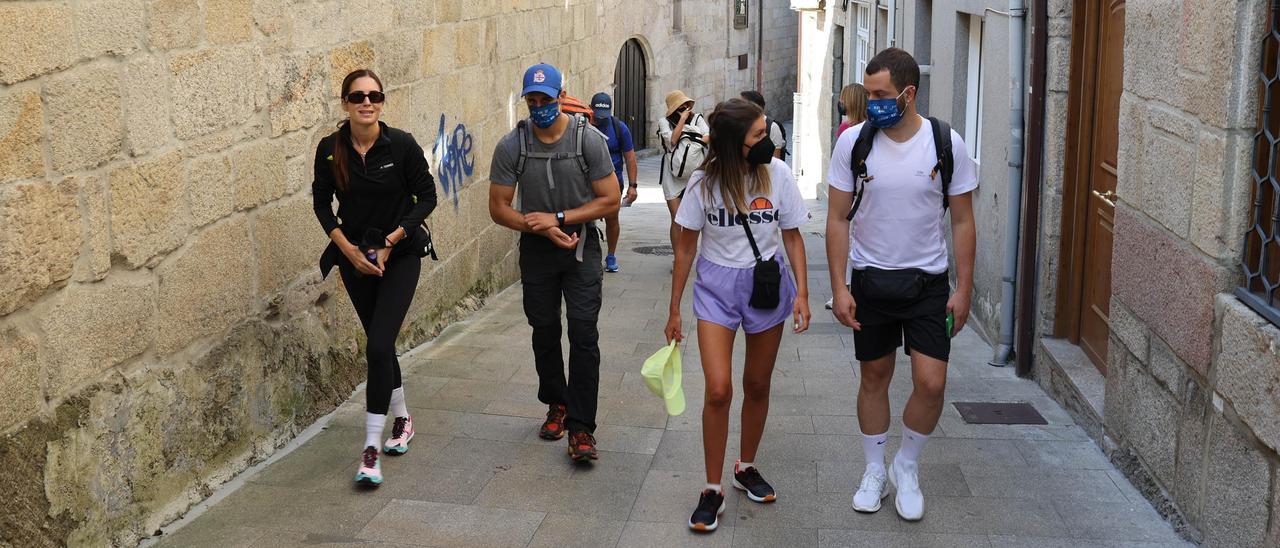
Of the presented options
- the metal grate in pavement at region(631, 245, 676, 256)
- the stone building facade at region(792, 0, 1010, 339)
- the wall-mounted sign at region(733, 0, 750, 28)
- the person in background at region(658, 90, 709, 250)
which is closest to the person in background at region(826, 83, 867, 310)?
the stone building facade at region(792, 0, 1010, 339)

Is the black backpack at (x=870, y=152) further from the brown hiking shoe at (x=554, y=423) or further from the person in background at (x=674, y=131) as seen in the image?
the person in background at (x=674, y=131)

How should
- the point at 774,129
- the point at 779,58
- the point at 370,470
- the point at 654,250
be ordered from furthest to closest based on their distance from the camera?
the point at 779,58
the point at 654,250
the point at 774,129
the point at 370,470

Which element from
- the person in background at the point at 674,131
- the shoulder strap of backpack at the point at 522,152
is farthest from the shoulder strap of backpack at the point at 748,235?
the person in background at the point at 674,131

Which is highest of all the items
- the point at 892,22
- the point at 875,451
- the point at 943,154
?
the point at 892,22

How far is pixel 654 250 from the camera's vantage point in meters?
14.0

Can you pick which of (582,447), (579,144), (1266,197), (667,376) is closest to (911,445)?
(667,376)

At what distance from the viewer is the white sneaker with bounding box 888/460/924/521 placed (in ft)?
16.0

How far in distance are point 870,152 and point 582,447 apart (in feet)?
5.56

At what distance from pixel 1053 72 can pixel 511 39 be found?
4.56 m

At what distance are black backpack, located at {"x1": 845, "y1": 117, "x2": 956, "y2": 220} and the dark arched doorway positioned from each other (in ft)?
65.4

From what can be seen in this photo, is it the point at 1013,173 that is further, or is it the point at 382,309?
the point at 1013,173

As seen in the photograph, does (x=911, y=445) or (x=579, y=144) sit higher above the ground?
(x=579, y=144)

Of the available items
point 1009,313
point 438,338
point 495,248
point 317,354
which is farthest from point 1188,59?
point 495,248

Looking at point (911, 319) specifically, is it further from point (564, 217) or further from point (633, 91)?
point (633, 91)
